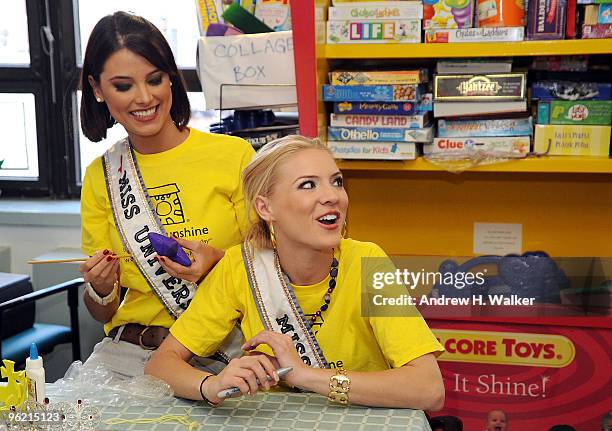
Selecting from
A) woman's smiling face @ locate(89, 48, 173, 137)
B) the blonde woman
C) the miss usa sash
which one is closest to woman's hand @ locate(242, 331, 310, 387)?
the blonde woman

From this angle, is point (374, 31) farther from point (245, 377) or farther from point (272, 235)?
point (245, 377)

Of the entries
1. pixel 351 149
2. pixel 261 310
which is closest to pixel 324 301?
pixel 261 310

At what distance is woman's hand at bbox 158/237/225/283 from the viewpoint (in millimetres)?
1858

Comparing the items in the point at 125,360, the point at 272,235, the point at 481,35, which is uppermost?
the point at 481,35

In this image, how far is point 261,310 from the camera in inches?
68.9

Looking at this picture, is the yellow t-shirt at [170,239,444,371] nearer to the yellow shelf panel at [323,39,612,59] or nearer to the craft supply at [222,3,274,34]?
the yellow shelf panel at [323,39,612,59]

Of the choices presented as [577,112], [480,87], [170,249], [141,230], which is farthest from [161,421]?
[577,112]

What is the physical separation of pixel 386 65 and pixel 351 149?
33cm

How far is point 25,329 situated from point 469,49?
1788 millimetres

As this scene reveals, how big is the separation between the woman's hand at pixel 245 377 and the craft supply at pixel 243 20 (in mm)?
1365

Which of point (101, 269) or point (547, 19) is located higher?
point (547, 19)

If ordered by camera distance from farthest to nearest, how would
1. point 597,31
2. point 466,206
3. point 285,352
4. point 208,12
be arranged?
1. point 466,206
2. point 208,12
3. point 597,31
4. point 285,352

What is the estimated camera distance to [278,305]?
1741 mm

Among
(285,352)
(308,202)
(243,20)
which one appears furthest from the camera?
(243,20)
